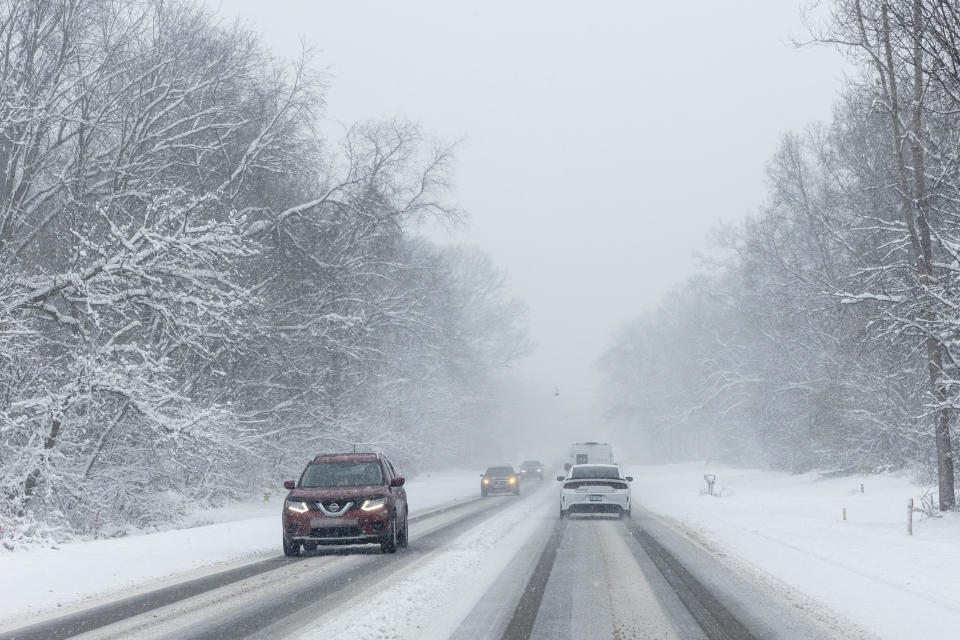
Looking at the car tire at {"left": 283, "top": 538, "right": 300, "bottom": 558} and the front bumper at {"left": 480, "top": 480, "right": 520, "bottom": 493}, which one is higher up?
the front bumper at {"left": 480, "top": 480, "right": 520, "bottom": 493}

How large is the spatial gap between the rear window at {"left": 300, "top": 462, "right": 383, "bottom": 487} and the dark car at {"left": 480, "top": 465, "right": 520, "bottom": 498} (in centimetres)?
2850

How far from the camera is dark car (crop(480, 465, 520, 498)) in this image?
48.0 m

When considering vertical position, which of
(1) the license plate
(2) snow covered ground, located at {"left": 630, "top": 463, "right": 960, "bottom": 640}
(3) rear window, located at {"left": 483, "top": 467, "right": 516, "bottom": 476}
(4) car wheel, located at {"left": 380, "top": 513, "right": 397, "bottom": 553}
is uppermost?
(3) rear window, located at {"left": 483, "top": 467, "right": 516, "bottom": 476}

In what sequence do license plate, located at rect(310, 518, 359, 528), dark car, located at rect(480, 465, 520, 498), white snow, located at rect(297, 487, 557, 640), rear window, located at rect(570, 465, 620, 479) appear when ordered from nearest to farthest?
1. white snow, located at rect(297, 487, 557, 640)
2. license plate, located at rect(310, 518, 359, 528)
3. rear window, located at rect(570, 465, 620, 479)
4. dark car, located at rect(480, 465, 520, 498)

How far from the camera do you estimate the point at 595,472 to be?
94.6 feet

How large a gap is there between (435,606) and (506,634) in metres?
1.82

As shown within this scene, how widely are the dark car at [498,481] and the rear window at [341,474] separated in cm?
2850

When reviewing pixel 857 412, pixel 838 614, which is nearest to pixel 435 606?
pixel 838 614

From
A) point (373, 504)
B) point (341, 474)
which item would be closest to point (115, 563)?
point (373, 504)

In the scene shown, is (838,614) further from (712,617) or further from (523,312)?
(523,312)

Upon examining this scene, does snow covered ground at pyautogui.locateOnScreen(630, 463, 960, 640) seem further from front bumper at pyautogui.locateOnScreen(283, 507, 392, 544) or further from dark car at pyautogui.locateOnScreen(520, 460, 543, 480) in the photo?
dark car at pyautogui.locateOnScreen(520, 460, 543, 480)

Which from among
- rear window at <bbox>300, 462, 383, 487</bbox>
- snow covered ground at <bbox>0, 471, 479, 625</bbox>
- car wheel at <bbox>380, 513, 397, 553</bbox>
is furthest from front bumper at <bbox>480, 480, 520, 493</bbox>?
car wheel at <bbox>380, 513, 397, 553</bbox>

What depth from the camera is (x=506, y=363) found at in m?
86.2

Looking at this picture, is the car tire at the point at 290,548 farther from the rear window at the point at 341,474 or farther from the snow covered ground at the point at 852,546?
the snow covered ground at the point at 852,546
